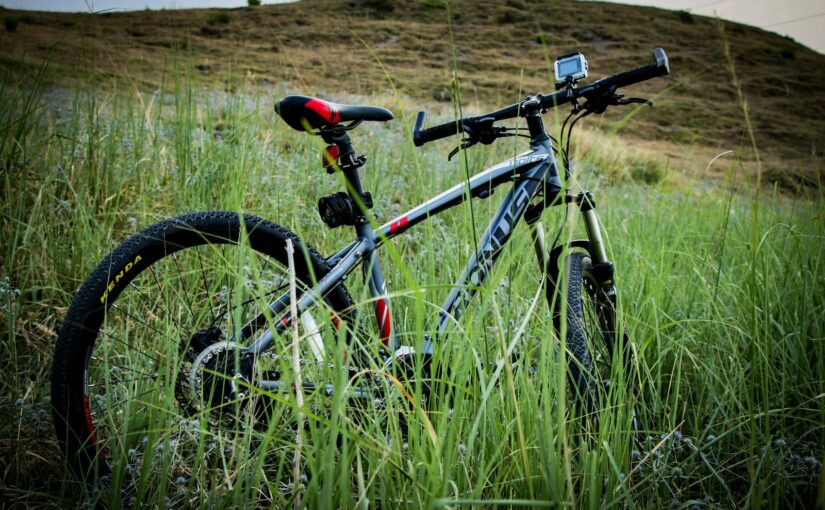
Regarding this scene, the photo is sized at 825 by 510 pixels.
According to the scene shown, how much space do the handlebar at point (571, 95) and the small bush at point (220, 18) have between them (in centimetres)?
2251

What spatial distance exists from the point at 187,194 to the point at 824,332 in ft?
10.3

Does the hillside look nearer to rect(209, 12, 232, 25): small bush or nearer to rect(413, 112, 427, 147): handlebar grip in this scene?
rect(209, 12, 232, 25): small bush

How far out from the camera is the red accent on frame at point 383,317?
172 centimetres

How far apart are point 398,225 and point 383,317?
0.35 metres

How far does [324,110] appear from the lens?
59.2 inches

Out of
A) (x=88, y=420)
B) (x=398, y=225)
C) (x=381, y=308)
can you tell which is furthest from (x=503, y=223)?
(x=88, y=420)

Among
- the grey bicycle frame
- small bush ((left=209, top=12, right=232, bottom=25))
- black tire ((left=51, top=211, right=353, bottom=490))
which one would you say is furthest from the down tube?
small bush ((left=209, top=12, right=232, bottom=25))

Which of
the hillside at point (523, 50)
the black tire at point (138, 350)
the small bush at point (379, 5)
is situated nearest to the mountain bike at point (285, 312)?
the black tire at point (138, 350)

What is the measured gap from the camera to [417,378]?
98 centimetres

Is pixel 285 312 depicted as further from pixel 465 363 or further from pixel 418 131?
pixel 418 131

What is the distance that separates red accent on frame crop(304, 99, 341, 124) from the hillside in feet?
41.1

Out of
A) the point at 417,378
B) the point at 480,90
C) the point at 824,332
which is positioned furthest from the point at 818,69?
the point at 417,378

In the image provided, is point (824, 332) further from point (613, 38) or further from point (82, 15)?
point (613, 38)

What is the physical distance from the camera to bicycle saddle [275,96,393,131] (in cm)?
146
